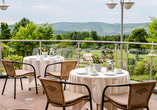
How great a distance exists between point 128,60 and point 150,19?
104 ft

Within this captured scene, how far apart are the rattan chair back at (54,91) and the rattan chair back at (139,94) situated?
2.84 feet

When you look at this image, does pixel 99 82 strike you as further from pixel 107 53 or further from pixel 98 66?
pixel 107 53

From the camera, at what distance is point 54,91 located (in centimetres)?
271

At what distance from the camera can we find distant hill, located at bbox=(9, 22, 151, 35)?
32409 mm

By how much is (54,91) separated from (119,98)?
90 centimetres

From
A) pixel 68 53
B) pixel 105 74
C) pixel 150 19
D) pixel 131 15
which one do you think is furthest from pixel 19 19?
pixel 105 74

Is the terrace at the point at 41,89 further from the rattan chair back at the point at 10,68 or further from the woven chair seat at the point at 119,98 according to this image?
the woven chair seat at the point at 119,98

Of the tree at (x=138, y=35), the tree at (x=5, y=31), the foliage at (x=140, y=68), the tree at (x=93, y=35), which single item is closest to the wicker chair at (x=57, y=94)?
the foliage at (x=140, y=68)

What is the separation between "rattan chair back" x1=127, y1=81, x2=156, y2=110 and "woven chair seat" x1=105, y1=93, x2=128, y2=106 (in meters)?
0.10

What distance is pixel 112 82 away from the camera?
3006 mm

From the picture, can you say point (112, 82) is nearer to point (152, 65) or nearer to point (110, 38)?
point (152, 65)

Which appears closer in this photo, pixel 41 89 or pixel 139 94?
pixel 139 94

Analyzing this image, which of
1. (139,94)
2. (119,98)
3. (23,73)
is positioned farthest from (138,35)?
(139,94)

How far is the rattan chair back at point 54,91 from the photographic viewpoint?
2.65 m
